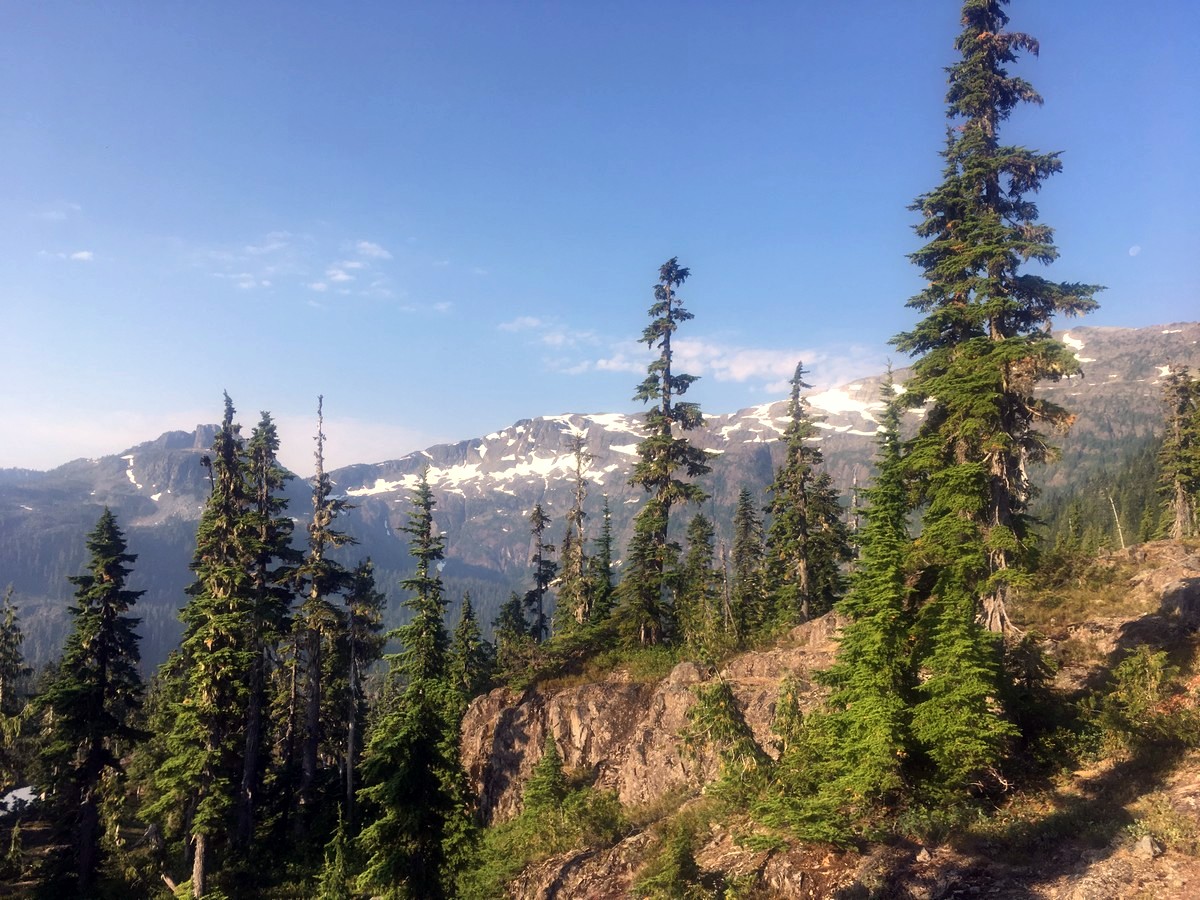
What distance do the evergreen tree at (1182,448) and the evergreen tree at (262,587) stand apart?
5530 centimetres

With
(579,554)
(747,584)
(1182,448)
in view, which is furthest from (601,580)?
(1182,448)

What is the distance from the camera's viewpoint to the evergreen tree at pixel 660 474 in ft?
90.7

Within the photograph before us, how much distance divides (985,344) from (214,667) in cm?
2799

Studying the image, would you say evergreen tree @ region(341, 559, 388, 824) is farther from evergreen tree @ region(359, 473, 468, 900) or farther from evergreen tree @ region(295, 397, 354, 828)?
evergreen tree @ region(359, 473, 468, 900)

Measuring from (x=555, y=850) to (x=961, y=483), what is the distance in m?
16.2

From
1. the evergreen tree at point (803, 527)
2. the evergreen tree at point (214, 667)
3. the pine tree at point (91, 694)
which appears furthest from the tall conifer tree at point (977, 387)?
the pine tree at point (91, 694)

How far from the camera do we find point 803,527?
35.2m

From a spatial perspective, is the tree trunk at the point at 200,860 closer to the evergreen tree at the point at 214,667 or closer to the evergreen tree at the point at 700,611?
the evergreen tree at the point at 214,667

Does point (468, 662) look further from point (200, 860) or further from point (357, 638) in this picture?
point (200, 860)

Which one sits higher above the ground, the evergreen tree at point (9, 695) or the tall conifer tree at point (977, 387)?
the tall conifer tree at point (977, 387)

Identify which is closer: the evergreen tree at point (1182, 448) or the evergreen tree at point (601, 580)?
the evergreen tree at point (601, 580)

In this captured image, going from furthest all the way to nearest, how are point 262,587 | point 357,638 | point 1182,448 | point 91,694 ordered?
point 1182,448 → point 357,638 → point 262,587 → point 91,694

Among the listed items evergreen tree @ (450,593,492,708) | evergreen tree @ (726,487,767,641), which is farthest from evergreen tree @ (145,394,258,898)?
evergreen tree @ (726,487,767,641)

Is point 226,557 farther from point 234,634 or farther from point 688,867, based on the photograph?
point 688,867
